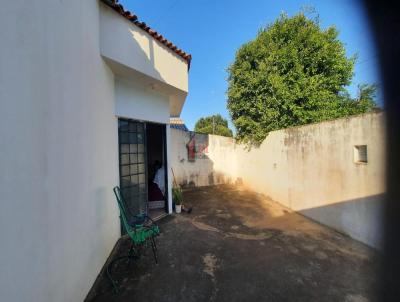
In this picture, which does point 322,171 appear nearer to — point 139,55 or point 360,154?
point 360,154

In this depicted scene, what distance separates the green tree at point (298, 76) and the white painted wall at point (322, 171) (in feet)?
3.51

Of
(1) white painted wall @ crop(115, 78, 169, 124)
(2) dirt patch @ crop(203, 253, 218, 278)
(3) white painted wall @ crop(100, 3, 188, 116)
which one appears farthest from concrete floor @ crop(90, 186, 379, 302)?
(3) white painted wall @ crop(100, 3, 188, 116)

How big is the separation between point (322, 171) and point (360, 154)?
1.02 metres

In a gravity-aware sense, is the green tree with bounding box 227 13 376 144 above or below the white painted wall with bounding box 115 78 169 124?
above

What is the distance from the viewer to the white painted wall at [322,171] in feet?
12.2

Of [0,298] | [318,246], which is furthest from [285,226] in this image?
[0,298]

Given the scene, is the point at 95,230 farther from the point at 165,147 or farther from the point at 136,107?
the point at 165,147

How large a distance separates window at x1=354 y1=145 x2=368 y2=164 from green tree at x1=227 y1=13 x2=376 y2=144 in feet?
11.1

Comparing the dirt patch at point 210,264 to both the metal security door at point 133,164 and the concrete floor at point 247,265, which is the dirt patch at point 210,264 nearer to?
the concrete floor at point 247,265

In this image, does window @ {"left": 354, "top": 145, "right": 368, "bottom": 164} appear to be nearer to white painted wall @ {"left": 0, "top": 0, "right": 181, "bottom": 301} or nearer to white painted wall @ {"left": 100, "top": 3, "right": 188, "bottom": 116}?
white painted wall @ {"left": 100, "top": 3, "right": 188, "bottom": 116}

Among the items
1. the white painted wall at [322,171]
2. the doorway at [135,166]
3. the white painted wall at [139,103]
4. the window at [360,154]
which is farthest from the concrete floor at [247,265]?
the white painted wall at [139,103]

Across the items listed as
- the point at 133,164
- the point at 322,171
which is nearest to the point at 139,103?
the point at 133,164

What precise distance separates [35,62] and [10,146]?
671 millimetres

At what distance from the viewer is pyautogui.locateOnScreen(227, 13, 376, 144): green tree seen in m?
7.12
